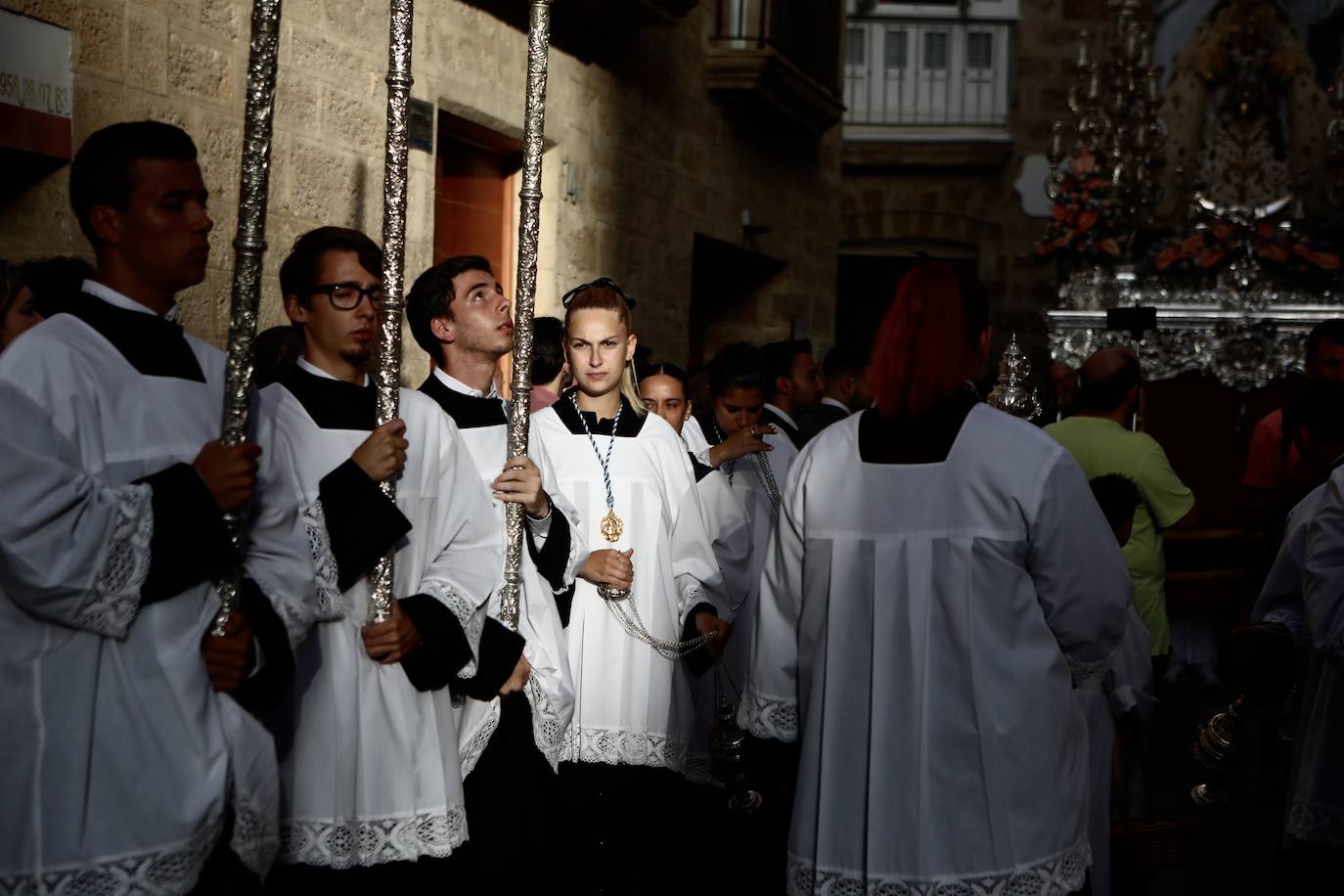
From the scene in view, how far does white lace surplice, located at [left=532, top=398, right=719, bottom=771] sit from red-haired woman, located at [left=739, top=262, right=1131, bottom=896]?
188cm

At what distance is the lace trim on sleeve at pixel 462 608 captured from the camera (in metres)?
4.05

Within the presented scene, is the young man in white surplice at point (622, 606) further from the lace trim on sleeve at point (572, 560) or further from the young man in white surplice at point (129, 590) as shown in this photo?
the young man in white surplice at point (129, 590)

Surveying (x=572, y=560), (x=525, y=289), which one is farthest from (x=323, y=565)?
(x=572, y=560)

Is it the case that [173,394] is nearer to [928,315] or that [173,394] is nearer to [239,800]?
[239,800]

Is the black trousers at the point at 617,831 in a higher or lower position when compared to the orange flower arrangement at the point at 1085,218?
lower

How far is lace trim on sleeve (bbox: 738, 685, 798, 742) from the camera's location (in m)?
3.97

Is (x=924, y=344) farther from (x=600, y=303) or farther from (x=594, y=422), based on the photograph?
(x=594, y=422)

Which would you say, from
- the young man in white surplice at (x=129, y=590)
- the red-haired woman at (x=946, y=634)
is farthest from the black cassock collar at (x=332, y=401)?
the red-haired woman at (x=946, y=634)

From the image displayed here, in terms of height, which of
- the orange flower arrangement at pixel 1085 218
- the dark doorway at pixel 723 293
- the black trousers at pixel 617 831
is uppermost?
the orange flower arrangement at pixel 1085 218

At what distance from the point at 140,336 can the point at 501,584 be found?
1729 mm

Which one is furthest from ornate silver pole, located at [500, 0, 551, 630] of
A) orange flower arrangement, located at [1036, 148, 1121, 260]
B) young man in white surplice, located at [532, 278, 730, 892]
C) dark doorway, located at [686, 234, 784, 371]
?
orange flower arrangement, located at [1036, 148, 1121, 260]

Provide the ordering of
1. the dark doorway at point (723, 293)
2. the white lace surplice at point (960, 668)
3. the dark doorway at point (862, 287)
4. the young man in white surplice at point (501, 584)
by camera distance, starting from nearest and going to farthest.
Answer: the white lace surplice at point (960, 668) < the young man in white surplice at point (501, 584) < the dark doorway at point (723, 293) < the dark doorway at point (862, 287)

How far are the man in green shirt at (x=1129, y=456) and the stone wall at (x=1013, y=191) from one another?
14390 millimetres

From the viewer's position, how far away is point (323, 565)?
12.2 ft
